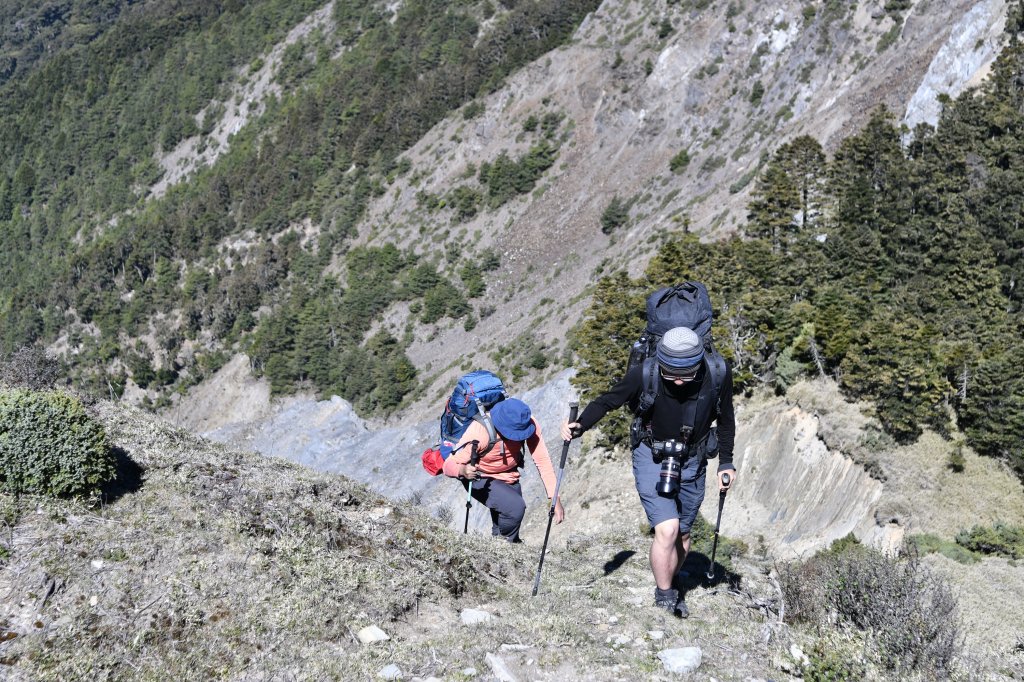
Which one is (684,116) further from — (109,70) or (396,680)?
(109,70)

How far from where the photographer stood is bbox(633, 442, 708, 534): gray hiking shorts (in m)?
5.69

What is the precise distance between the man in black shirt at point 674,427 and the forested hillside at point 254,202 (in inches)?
1813

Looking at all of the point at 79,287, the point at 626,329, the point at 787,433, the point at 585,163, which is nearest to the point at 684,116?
the point at 585,163

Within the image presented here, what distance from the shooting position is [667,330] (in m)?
5.58

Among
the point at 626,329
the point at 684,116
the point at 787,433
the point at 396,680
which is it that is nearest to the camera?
the point at 396,680

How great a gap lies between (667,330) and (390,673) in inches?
110

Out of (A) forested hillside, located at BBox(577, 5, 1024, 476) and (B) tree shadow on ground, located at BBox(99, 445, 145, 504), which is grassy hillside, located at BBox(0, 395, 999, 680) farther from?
(A) forested hillside, located at BBox(577, 5, 1024, 476)

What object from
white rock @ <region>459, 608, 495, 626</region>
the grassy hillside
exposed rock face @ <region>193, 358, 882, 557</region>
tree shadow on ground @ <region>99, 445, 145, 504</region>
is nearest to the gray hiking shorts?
the grassy hillside

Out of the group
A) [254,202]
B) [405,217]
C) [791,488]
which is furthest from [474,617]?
[254,202]

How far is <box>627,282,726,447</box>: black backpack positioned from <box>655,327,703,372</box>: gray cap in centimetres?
25

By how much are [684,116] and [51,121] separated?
5118 inches

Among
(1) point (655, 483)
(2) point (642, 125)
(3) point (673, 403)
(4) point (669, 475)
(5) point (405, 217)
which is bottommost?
(5) point (405, 217)

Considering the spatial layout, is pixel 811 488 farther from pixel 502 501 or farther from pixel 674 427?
pixel 674 427

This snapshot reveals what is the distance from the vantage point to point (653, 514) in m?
5.75
